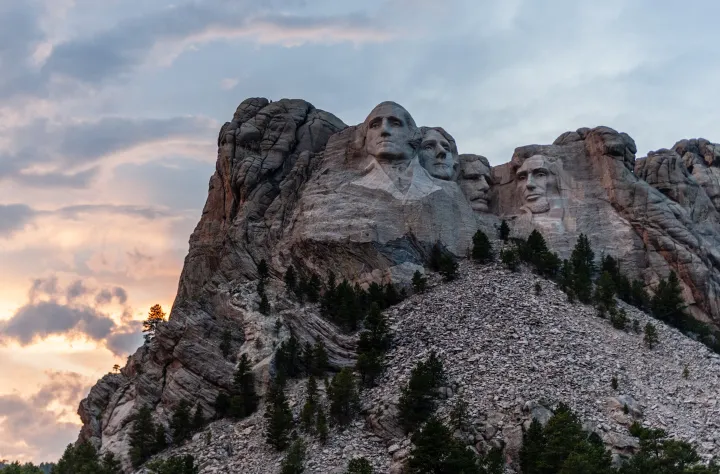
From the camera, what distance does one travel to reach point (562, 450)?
55625 mm

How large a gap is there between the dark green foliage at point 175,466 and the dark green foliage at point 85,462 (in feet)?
12.5

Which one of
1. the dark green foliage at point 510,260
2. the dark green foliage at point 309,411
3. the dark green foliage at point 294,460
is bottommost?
the dark green foliage at point 294,460

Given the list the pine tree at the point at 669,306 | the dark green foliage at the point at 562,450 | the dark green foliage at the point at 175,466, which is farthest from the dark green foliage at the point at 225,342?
the pine tree at the point at 669,306

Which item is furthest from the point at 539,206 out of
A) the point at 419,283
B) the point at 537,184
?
the point at 419,283


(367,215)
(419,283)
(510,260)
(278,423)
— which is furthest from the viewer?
(367,215)

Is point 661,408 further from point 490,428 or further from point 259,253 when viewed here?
point 259,253

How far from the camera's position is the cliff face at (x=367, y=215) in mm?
70688

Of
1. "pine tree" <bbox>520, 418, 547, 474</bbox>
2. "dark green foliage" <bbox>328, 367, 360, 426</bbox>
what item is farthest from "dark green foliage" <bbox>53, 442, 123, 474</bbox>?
"pine tree" <bbox>520, 418, 547, 474</bbox>

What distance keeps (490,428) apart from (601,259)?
76.3 feet

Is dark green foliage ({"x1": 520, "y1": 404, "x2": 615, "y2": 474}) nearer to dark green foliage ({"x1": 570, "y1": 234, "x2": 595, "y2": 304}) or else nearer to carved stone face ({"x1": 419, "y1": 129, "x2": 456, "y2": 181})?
dark green foliage ({"x1": 570, "y1": 234, "x2": 595, "y2": 304})

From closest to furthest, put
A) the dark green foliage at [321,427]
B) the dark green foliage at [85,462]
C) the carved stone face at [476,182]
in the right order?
the dark green foliage at [321,427]
the dark green foliage at [85,462]
the carved stone face at [476,182]

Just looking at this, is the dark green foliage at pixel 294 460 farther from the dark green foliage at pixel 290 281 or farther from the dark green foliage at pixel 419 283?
the dark green foliage at pixel 419 283

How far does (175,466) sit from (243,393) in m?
7.62

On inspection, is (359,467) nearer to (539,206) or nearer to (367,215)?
(367,215)
